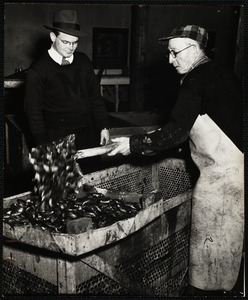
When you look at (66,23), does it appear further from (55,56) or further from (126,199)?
(126,199)

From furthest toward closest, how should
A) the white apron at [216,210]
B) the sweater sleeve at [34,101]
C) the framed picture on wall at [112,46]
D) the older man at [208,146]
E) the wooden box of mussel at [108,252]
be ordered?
the framed picture on wall at [112,46] → the sweater sleeve at [34,101] → the white apron at [216,210] → the older man at [208,146] → the wooden box of mussel at [108,252]

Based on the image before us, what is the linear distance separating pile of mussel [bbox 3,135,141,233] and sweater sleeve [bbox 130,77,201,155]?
1.61 feet

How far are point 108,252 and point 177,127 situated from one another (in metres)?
1.06

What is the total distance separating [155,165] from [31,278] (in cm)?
204

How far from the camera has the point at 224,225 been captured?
3.09 m

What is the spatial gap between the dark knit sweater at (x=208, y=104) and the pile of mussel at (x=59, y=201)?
2.20 feet

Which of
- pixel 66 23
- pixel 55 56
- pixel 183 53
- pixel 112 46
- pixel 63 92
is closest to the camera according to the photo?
pixel 183 53

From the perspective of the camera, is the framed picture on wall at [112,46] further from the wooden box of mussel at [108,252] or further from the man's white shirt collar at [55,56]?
the wooden box of mussel at [108,252]

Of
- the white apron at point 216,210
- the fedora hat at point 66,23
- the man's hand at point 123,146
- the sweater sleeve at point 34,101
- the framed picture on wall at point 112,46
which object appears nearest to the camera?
the white apron at point 216,210

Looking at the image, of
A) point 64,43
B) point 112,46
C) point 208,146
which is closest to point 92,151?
point 208,146

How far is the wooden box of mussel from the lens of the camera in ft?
8.17

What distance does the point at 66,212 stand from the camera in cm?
288

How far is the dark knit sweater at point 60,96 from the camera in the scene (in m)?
3.72

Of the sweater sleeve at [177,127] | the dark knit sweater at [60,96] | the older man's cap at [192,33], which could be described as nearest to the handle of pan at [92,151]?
the sweater sleeve at [177,127]
